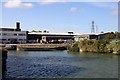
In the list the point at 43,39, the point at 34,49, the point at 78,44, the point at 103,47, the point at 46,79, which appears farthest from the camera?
the point at 43,39

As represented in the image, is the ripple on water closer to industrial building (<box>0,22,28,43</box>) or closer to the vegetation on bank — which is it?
the vegetation on bank

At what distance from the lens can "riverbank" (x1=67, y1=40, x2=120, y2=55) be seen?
252 ft

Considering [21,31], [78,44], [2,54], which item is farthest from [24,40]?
[2,54]

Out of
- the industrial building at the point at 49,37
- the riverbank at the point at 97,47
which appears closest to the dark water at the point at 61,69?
the riverbank at the point at 97,47

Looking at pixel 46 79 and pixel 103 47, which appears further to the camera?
pixel 103 47

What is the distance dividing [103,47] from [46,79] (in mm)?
56893

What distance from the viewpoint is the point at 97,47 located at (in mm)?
83750

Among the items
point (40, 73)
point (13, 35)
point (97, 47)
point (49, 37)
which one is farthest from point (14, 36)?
point (40, 73)

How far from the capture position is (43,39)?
134m

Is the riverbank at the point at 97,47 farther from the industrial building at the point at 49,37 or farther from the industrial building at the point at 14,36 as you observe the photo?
the industrial building at the point at 49,37

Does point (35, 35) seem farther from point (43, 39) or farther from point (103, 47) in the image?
point (103, 47)

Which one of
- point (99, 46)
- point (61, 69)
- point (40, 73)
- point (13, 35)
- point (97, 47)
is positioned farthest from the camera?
point (13, 35)

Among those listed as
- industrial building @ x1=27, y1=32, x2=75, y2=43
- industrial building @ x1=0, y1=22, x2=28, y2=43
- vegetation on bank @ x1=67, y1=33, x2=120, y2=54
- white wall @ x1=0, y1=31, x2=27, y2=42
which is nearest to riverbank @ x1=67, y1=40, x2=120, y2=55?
vegetation on bank @ x1=67, y1=33, x2=120, y2=54

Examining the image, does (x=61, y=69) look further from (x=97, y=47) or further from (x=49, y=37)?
(x=49, y=37)
